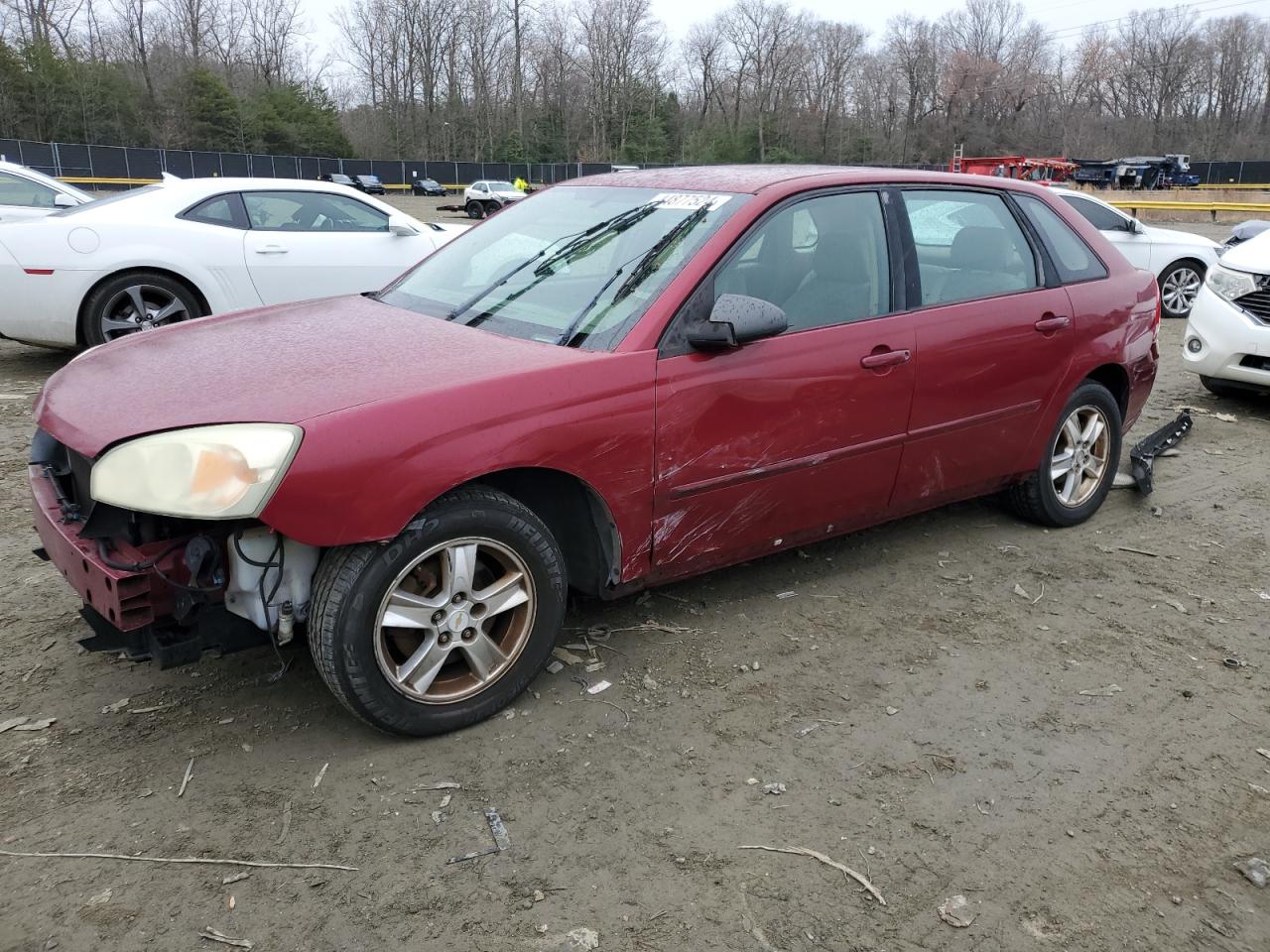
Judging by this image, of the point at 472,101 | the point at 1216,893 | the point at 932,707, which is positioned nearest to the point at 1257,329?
the point at 932,707

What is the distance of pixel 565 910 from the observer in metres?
2.43

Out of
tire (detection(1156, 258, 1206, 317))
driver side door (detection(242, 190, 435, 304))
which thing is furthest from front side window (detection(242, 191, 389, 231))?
tire (detection(1156, 258, 1206, 317))

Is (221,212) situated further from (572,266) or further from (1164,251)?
(1164,251)

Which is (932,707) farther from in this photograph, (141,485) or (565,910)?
(141,485)

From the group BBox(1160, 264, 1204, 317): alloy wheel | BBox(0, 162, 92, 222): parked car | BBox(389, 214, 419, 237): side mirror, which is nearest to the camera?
BBox(389, 214, 419, 237): side mirror

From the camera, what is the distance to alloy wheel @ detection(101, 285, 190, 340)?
7414 millimetres

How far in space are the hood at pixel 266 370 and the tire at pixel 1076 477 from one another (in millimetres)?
2634

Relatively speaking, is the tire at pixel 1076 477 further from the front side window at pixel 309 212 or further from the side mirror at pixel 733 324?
the front side window at pixel 309 212

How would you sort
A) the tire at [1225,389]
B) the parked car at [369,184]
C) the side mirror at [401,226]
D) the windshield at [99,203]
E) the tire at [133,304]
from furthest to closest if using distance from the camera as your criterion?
the parked car at [369,184] < the tire at [1225,389] < the side mirror at [401,226] < the windshield at [99,203] < the tire at [133,304]

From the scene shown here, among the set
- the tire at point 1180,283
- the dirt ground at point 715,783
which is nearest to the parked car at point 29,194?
the dirt ground at point 715,783

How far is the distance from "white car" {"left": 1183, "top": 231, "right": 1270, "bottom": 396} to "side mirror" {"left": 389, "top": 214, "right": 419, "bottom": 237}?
6.05m

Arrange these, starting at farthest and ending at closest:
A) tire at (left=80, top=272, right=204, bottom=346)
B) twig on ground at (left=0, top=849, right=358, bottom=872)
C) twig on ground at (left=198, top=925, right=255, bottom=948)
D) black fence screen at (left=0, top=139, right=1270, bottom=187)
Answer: black fence screen at (left=0, top=139, right=1270, bottom=187), tire at (left=80, top=272, right=204, bottom=346), twig on ground at (left=0, top=849, right=358, bottom=872), twig on ground at (left=198, top=925, right=255, bottom=948)

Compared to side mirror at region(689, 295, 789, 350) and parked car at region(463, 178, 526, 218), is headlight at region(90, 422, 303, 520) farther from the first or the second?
parked car at region(463, 178, 526, 218)

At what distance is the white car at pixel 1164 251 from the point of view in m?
11.9
